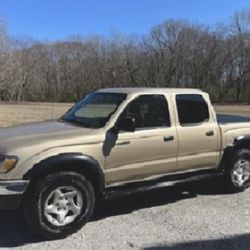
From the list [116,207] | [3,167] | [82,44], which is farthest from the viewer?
[82,44]

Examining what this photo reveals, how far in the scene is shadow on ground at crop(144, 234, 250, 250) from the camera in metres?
5.66

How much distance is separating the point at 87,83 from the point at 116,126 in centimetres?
10274

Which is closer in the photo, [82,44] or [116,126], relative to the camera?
[116,126]

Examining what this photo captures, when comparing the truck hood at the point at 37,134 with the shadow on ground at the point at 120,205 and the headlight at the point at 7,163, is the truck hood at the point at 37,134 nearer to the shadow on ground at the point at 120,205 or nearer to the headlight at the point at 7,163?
the headlight at the point at 7,163

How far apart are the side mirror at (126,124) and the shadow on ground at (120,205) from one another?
851mm

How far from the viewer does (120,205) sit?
7.44 meters

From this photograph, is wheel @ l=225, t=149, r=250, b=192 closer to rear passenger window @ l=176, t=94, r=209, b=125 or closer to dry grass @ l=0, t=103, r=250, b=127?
rear passenger window @ l=176, t=94, r=209, b=125

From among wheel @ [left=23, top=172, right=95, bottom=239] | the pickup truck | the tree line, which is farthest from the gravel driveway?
the tree line

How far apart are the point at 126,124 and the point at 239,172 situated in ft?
8.70

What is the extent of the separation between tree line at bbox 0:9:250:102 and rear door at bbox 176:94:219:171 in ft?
273

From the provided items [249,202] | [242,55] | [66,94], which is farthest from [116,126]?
[66,94]

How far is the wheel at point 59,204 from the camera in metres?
5.88

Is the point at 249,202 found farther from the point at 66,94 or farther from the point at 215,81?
the point at 66,94

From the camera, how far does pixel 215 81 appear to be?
3905 inches
